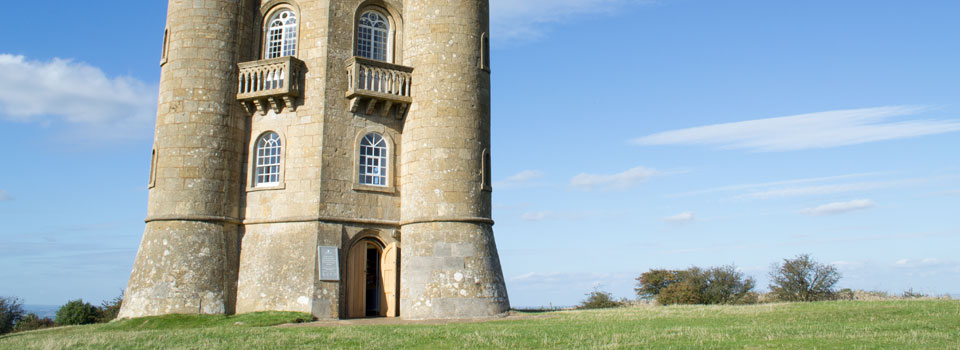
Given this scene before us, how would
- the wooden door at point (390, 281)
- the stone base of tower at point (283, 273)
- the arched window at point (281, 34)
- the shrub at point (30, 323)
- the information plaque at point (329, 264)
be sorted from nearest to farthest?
1. the stone base of tower at point (283, 273)
2. the information plaque at point (329, 264)
3. the wooden door at point (390, 281)
4. the arched window at point (281, 34)
5. the shrub at point (30, 323)

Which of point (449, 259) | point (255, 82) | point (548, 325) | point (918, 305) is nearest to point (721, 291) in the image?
point (918, 305)

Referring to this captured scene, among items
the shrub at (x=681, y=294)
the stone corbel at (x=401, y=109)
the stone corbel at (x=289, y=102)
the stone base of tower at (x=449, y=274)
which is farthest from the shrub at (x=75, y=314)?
the shrub at (x=681, y=294)

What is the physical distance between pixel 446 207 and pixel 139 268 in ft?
30.3

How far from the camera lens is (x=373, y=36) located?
82.1 ft

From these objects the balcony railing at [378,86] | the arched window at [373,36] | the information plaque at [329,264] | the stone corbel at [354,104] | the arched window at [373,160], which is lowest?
the information plaque at [329,264]

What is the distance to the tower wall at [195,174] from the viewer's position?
22.1 meters

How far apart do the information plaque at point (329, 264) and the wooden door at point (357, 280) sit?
0.70 meters

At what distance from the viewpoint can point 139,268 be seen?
890 inches

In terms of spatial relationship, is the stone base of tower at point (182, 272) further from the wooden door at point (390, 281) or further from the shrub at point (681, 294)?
the shrub at point (681, 294)

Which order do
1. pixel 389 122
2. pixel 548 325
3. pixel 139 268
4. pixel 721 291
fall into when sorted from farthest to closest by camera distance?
pixel 721 291 < pixel 389 122 < pixel 139 268 < pixel 548 325

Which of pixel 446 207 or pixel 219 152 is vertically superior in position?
pixel 219 152

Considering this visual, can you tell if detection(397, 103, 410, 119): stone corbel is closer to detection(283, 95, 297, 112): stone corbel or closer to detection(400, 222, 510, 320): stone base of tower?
detection(283, 95, 297, 112): stone corbel

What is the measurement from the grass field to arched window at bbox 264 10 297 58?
8.70 metres

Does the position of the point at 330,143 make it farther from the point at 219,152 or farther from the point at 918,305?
the point at 918,305
